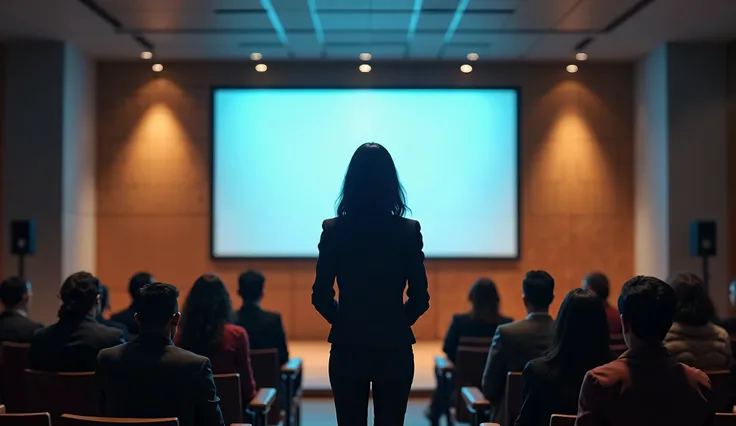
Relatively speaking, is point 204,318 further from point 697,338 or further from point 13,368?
point 697,338

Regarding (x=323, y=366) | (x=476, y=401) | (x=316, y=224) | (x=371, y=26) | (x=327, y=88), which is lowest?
(x=323, y=366)

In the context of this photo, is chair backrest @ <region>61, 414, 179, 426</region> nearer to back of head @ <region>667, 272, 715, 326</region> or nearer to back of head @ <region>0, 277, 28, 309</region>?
back of head @ <region>667, 272, 715, 326</region>

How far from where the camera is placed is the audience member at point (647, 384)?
201 centimetres

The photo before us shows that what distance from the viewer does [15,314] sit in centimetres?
477

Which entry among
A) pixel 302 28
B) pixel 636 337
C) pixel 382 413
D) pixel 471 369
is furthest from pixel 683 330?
pixel 302 28

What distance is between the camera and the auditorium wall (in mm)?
9680

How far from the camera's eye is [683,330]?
3947 mm

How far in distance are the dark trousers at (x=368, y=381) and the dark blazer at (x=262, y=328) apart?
6.59 ft

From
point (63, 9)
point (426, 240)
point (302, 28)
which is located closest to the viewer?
point (63, 9)

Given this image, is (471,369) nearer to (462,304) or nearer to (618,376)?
(618,376)

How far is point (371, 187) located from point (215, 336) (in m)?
1.34

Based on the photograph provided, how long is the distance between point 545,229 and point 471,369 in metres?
5.51

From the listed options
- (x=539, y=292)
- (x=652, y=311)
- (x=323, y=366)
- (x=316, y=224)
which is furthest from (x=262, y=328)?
(x=316, y=224)

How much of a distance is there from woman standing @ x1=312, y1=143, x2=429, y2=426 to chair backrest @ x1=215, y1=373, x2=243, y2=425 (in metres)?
0.71
